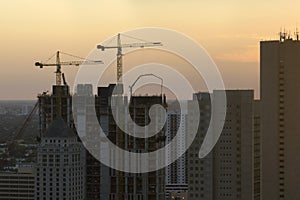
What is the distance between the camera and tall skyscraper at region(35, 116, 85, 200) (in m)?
6.46

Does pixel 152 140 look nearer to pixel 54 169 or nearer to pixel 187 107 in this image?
pixel 187 107

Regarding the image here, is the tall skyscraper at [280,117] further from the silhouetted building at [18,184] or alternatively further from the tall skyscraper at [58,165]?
the silhouetted building at [18,184]

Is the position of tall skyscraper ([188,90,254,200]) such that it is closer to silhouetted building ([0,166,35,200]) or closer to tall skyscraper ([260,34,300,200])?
tall skyscraper ([260,34,300,200])

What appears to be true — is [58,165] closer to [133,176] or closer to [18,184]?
[133,176]

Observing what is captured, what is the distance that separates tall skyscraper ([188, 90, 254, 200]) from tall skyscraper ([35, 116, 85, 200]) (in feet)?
5.37

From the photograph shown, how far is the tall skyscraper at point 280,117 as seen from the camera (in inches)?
308

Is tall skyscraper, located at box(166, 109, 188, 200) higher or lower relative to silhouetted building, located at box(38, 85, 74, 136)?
lower

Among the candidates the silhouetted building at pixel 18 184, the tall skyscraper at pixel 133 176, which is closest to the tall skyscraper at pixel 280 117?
the tall skyscraper at pixel 133 176

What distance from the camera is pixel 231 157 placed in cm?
770

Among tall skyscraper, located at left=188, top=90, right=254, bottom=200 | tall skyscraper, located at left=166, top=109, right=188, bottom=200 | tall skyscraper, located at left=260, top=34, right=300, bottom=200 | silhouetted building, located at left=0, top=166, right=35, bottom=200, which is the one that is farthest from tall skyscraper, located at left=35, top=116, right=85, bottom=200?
tall skyscraper, located at left=260, top=34, right=300, bottom=200

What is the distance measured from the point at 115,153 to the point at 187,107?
1.02 metres

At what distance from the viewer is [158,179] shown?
7.77m

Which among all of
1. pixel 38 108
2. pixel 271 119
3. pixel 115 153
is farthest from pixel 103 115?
pixel 271 119

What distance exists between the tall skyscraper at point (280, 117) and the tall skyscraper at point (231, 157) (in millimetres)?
302
